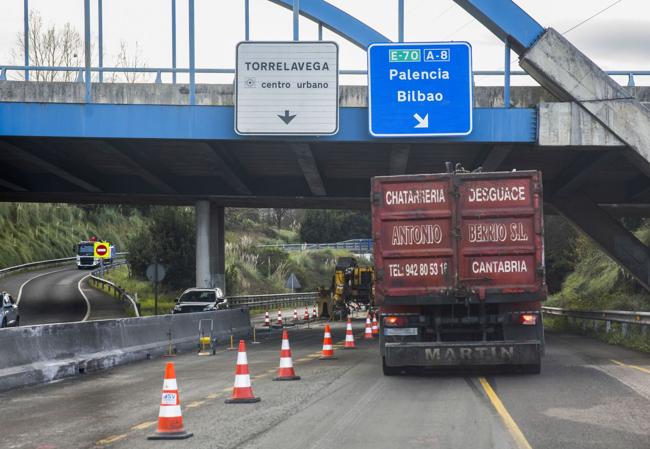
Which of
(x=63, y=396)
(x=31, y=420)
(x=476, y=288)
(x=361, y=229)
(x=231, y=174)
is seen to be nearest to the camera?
(x=31, y=420)

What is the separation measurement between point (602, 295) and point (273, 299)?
99.3ft

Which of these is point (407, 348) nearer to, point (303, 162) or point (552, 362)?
point (552, 362)

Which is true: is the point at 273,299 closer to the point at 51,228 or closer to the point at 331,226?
the point at 51,228

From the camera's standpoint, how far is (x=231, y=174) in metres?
32.4

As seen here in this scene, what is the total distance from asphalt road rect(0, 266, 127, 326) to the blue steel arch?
71.4 feet

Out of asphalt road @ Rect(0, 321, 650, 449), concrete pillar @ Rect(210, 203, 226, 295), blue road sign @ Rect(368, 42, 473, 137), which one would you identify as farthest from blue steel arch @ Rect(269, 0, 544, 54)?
concrete pillar @ Rect(210, 203, 226, 295)

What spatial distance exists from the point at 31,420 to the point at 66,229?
68.8 m

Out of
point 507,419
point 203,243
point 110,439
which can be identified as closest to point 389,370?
point 507,419

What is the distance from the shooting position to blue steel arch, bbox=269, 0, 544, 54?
26.2 metres

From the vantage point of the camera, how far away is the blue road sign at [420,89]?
25641 mm

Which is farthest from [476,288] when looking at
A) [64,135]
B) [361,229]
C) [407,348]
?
[361,229]

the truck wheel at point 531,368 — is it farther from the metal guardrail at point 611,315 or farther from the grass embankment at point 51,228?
the grass embankment at point 51,228

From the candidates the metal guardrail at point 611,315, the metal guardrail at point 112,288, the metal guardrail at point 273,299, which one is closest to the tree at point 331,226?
the metal guardrail at point 112,288

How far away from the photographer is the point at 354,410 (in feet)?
40.0
